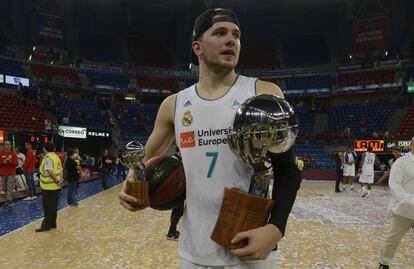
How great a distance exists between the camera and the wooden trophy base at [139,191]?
158 centimetres

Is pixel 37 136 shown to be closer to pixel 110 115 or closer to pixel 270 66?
pixel 110 115

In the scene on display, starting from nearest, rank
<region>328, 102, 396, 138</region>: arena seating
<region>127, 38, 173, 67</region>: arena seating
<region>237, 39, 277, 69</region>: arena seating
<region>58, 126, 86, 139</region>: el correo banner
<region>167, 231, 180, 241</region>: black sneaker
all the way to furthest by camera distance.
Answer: <region>167, 231, 180, 241</region>: black sneaker → <region>58, 126, 86, 139</region>: el correo banner → <region>328, 102, 396, 138</region>: arena seating → <region>237, 39, 277, 69</region>: arena seating → <region>127, 38, 173, 67</region>: arena seating

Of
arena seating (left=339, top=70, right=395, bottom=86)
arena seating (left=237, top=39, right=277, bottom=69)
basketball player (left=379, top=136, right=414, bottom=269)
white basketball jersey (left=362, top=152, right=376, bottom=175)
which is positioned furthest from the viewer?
arena seating (left=237, top=39, right=277, bottom=69)

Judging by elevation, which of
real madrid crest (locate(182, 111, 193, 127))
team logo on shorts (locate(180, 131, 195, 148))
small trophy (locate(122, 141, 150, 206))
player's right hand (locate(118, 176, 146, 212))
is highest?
real madrid crest (locate(182, 111, 193, 127))

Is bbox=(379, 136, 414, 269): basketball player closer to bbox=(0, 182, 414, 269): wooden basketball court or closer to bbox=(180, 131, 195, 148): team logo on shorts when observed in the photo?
bbox=(0, 182, 414, 269): wooden basketball court

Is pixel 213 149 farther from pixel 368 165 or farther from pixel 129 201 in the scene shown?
pixel 368 165

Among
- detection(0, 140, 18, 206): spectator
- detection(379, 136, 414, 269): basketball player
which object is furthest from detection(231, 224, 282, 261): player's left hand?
detection(0, 140, 18, 206): spectator

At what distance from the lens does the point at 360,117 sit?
2644cm

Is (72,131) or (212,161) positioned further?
(72,131)

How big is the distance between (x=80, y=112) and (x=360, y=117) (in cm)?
1991

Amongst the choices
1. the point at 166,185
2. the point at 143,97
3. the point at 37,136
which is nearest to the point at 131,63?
the point at 143,97

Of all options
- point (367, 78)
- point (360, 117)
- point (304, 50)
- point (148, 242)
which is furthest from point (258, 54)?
point (148, 242)

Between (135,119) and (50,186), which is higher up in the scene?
(135,119)

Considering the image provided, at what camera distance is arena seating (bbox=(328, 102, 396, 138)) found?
2511 centimetres
